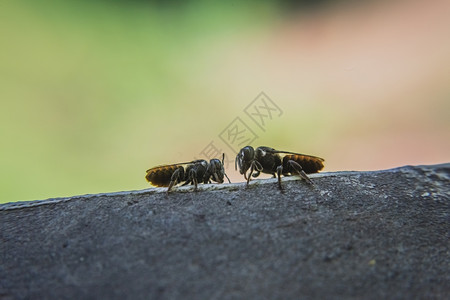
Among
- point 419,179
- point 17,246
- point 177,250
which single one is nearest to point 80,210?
point 17,246

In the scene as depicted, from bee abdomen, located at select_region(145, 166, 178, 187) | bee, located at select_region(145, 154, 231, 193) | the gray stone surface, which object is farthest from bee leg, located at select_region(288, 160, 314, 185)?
bee abdomen, located at select_region(145, 166, 178, 187)

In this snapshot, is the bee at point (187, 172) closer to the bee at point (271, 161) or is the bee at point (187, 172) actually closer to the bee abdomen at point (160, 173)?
the bee abdomen at point (160, 173)

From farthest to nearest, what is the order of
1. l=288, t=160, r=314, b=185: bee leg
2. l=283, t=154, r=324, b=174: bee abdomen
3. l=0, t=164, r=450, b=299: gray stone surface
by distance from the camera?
l=283, t=154, r=324, b=174: bee abdomen
l=288, t=160, r=314, b=185: bee leg
l=0, t=164, r=450, b=299: gray stone surface

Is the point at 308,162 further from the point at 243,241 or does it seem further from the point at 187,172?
the point at 243,241

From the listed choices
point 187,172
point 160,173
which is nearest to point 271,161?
point 187,172

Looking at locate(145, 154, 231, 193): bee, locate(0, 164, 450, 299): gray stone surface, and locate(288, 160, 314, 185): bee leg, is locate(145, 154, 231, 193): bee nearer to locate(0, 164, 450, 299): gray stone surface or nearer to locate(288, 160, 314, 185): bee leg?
locate(0, 164, 450, 299): gray stone surface

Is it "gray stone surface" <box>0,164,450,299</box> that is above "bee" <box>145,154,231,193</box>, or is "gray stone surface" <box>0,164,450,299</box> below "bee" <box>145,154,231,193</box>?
below

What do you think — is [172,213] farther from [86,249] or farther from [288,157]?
[288,157]
